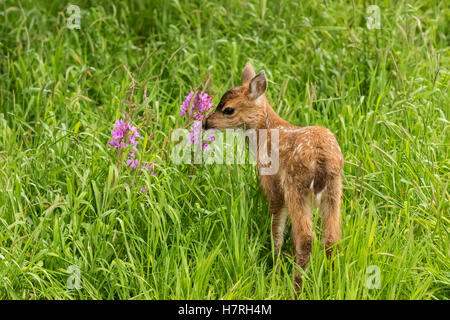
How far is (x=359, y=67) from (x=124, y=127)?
265cm

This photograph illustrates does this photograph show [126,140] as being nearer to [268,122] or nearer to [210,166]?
[210,166]

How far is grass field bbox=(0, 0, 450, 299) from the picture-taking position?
455cm

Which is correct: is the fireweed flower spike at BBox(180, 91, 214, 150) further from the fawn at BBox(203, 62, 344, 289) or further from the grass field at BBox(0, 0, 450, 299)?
the fawn at BBox(203, 62, 344, 289)

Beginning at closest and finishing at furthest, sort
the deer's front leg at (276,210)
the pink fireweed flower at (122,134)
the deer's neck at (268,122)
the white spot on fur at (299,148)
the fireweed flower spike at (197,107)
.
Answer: the white spot on fur at (299,148)
the deer's front leg at (276,210)
the pink fireweed flower at (122,134)
the deer's neck at (268,122)
the fireweed flower spike at (197,107)

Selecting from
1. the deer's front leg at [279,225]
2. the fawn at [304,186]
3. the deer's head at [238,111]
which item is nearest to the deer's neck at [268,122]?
the deer's head at [238,111]

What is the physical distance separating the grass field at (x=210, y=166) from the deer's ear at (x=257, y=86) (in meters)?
0.50

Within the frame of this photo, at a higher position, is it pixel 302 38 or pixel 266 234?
pixel 302 38

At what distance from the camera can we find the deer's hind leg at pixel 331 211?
4.58 m

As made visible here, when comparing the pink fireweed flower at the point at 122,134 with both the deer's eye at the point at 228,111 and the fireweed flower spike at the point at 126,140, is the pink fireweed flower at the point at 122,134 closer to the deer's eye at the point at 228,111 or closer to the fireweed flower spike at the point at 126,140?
the fireweed flower spike at the point at 126,140
